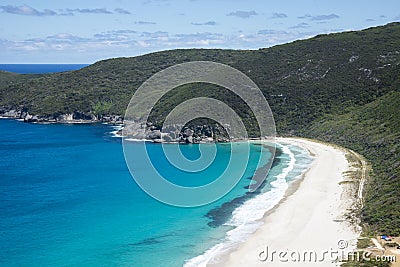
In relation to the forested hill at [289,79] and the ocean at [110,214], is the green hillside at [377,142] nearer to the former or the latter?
the forested hill at [289,79]

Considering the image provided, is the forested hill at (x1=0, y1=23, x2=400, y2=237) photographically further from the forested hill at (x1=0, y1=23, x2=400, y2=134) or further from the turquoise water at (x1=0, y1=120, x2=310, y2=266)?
the turquoise water at (x1=0, y1=120, x2=310, y2=266)

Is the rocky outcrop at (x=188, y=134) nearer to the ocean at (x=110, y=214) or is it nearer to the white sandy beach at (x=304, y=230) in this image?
the ocean at (x=110, y=214)
